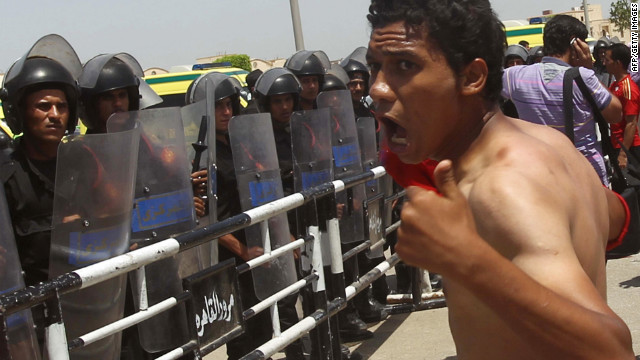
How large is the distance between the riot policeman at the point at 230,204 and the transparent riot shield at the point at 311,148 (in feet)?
1.37

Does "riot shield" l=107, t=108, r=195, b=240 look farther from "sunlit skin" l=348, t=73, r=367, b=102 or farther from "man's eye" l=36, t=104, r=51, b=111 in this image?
"sunlit skin" l=348, t=73, r=367, b=102

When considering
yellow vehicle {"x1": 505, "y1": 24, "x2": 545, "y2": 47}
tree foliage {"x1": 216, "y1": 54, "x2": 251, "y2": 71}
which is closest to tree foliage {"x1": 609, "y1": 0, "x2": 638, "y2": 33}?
tree foliage {"x1": 216, "y1": 54, "x2": 251, "y2": 71}

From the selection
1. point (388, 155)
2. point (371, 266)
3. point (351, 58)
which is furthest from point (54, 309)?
point (351, 58)

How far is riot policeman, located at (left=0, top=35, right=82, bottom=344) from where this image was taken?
140 inches

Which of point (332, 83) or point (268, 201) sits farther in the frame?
point (332, 83)

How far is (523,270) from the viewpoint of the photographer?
1.53 metres

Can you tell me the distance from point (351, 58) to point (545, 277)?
265 inches

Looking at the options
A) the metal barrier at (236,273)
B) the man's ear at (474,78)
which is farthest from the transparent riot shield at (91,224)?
the man's ear at (474,78)

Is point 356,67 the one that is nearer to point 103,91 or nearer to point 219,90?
point 219,90

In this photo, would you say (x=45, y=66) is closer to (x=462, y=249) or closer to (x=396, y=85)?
(x=396, y=85)

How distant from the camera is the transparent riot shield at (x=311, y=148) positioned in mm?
5355

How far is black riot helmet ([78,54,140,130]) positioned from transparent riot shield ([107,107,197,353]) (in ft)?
1.35

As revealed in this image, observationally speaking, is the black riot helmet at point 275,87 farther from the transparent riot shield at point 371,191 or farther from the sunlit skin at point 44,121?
the sunlit skin at point 44,121

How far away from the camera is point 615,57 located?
8.11 metres
